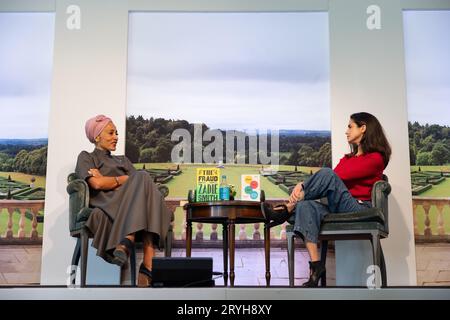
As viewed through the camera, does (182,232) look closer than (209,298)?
No

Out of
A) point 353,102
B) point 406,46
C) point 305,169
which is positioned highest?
point 406,46

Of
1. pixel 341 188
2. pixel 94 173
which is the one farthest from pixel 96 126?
pixel 341 188

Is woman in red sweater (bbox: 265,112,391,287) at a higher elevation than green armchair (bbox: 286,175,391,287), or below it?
higher

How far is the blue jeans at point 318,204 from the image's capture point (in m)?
3.91

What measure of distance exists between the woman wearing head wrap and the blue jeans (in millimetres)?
902

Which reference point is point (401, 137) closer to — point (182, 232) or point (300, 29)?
point (300, 29)

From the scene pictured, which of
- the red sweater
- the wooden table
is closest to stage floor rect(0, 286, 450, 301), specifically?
the red sweater

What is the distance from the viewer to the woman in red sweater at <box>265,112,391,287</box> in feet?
12.8

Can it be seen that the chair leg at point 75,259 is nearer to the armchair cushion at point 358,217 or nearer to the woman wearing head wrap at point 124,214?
the woman wearing head wrap at point 124,214

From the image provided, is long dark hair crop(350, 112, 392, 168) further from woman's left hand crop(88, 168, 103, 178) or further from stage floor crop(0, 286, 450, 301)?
stage floor crop(0, 286, 450, 301)

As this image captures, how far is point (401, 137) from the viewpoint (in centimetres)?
505

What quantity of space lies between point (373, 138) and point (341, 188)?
51 centimetres
